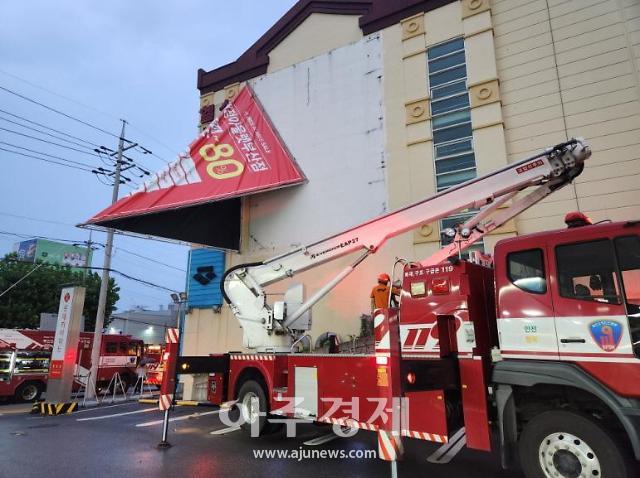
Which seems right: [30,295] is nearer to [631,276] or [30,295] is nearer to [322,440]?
[322,440]

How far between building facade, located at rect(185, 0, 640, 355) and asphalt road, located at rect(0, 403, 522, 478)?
224 inches

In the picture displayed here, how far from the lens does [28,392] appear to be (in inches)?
706

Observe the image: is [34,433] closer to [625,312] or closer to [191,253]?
[191,253]

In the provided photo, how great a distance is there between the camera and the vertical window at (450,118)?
13203 millimetres

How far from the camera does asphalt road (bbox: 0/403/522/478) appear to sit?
6.29m

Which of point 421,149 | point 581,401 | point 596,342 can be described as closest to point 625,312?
point 596,342

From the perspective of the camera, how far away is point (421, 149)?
13922 millimetres

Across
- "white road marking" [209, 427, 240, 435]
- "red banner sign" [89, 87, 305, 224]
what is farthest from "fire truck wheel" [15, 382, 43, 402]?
"white road marking" [209, 427, 240, 435]

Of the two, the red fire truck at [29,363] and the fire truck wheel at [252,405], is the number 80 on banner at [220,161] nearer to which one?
the fire truck wheel at [252,405]

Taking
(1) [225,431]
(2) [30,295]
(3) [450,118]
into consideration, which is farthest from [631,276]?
(2) [30,295]

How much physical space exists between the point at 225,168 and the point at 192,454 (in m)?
9.92

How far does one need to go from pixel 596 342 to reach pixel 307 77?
14738 mm

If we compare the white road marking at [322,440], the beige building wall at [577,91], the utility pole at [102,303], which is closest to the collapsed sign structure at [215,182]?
the utility pole at [102,303]

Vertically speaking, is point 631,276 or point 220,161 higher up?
point 220,161
